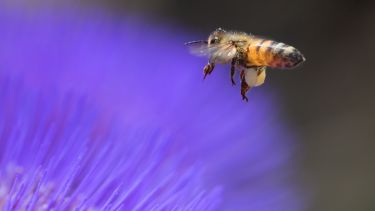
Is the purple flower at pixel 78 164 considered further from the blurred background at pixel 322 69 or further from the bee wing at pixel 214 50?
the blurred background at pixel 322 69

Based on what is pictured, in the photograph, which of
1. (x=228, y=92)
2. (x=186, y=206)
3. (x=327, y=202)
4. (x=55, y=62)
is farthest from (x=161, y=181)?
(x=327, y=202)

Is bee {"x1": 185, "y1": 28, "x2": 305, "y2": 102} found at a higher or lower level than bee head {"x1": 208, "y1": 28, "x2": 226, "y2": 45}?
lower

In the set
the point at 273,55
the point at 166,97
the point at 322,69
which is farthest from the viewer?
the point at 322,69

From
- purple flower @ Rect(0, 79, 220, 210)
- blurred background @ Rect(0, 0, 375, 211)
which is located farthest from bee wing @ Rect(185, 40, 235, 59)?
blurred background @ Rect(0, 0, 375, 211)

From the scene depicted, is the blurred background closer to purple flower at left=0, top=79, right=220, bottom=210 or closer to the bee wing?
purple flower at left=0, top=79, right=220, bottom=210

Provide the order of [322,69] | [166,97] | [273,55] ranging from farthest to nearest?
[322,69] < [166,97] < [273,55]

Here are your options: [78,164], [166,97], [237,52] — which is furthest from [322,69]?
[78,164]

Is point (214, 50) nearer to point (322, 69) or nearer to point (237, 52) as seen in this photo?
point (237, 52)
